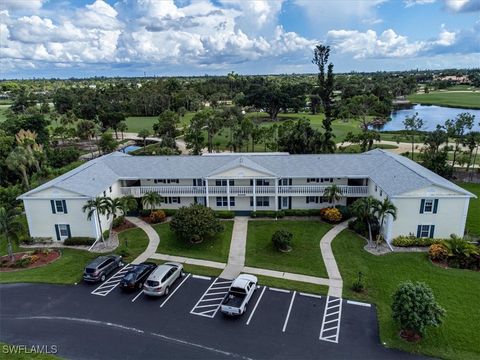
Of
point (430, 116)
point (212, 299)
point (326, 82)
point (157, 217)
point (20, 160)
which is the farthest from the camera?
point (430, 116)

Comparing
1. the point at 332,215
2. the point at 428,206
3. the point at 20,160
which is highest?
the point at 20,160

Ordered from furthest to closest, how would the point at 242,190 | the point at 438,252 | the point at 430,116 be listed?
1. the point at 430,116
2. the point at 242,190
3. the point at 438,252

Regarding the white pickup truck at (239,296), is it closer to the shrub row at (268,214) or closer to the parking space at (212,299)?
the parking space at (212,299)

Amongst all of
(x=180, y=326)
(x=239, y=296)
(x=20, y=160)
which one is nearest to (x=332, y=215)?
(x=239, y=296)

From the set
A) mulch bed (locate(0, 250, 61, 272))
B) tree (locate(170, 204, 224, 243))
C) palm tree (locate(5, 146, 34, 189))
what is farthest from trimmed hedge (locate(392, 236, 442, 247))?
palm tree (locate(5, 146, 34, 189))

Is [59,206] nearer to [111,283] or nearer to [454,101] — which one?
[111,283]

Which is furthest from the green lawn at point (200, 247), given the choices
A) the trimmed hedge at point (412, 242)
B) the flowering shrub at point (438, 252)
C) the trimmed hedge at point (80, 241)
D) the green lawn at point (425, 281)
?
the flowering shrub at point (438, 252)

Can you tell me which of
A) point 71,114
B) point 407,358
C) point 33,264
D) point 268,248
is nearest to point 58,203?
point 33,264
